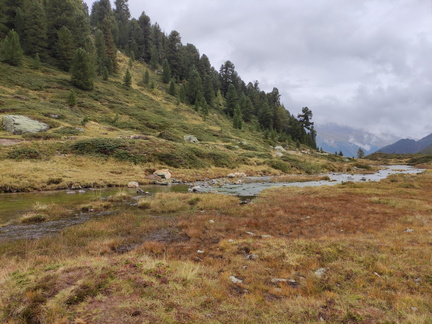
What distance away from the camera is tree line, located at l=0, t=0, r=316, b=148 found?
243 ft

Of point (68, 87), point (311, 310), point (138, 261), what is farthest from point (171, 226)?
point (68, 87)

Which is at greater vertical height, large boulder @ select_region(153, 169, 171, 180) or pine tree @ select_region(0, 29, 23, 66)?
pine tree @ select_region(0, 29, 23, 66)

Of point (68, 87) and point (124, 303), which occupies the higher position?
point (68, 87)

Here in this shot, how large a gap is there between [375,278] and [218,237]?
22.5ft

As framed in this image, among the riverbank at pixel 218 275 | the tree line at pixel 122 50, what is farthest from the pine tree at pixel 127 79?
the riverbank at pixel 218 275

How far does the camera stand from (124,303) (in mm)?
4941

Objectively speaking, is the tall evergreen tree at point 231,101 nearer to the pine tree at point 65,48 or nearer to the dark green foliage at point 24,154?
the pine tree at point 65,48

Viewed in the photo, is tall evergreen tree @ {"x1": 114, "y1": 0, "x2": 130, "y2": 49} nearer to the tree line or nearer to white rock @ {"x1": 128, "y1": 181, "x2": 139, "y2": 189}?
the tree line

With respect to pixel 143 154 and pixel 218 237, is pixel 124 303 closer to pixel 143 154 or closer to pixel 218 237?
pixel 218 237

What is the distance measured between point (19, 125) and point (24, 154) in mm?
12476

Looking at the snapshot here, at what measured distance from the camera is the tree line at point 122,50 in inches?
2913

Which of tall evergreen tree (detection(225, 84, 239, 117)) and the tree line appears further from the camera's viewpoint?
tall evergreen tree (detection(225, 84, 239, 117))

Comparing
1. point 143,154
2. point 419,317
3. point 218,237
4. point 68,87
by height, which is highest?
point 68,87

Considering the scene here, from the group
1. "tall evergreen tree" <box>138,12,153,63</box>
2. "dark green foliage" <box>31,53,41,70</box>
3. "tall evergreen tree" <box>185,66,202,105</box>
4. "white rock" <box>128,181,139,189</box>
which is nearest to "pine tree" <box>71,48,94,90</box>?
"dark green foliage" <box>31,53,41,70</box>
